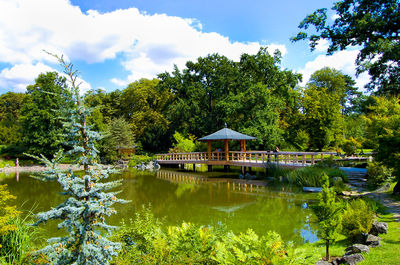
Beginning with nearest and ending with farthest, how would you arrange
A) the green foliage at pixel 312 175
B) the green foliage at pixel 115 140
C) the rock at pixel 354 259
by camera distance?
the rock at pixel 354 259 → the green foliage at pixel 312 175 → the green foliage at pixel 115 140

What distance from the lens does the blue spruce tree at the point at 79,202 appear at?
2473 millimetres

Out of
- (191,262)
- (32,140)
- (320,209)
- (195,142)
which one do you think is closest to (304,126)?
(195,142)

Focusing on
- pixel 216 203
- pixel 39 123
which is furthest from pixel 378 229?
pixel 39 123

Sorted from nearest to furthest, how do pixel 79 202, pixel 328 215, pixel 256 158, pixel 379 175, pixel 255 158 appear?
pixel 79 202 → pixel 328 215 → pixel 379 175 → pixel 256 158 → pixel 255 158

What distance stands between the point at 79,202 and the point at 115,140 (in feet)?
79.7

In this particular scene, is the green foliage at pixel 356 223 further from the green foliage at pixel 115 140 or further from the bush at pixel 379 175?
the green foliage at pixel 115 140

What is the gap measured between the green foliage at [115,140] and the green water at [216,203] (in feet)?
31.0

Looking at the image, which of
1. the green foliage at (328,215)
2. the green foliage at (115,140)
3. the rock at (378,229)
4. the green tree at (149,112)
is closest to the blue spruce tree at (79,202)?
the green foliage at (328,215)

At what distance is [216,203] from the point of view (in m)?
10.4

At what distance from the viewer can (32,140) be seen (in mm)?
22734

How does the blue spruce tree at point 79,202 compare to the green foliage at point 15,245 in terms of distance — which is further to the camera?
the green foliage at point 15,245

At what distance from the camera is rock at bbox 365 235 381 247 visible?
4617mm

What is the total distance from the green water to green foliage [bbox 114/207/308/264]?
5.27ft

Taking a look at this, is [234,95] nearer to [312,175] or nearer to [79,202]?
[312,175]
